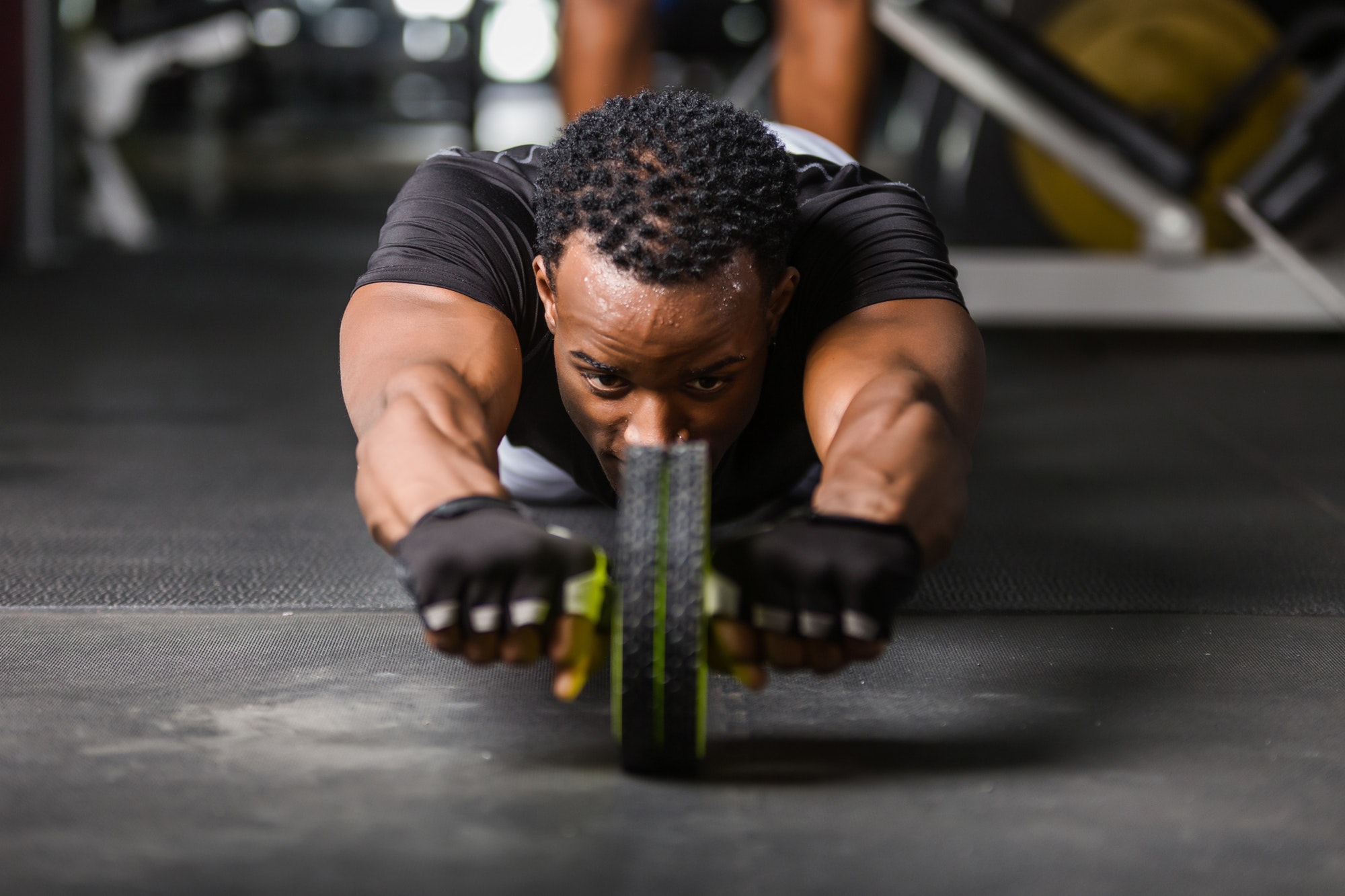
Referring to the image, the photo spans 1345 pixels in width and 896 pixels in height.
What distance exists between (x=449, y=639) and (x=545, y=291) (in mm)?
369

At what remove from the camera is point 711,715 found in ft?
3.10

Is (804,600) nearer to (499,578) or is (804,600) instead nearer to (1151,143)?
(499,578)

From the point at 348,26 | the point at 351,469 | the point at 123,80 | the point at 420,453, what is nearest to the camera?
the point at 420,453

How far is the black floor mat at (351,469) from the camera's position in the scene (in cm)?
130

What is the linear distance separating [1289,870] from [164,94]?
7808mm

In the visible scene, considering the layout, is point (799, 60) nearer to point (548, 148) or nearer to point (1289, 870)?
point (548, 148)

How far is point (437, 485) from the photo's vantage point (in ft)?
2.72

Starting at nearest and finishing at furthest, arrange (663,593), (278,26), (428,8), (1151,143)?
(663,593)
(1151,143)
(278,26)
(428,8)

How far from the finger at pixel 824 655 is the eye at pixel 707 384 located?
0.79ft

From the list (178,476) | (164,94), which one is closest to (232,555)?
(178,476)

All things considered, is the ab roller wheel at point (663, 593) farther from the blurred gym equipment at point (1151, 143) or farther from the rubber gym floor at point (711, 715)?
the blurred gym equipment at point (1151, 143)

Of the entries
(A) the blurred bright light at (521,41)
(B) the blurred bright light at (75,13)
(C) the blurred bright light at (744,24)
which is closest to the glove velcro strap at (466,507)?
(B) the blurred bright light at (75,13)

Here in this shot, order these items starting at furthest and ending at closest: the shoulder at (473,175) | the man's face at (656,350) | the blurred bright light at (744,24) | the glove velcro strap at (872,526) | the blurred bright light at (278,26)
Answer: the blurred bright light at (278,26) < the blurred bright light at (744,24) < the shoulder at (473,175) < the man's face at (656,350) < the glove velcro strap at (872,526)

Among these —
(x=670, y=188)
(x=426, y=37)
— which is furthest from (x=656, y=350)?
(x=426, y=37)
